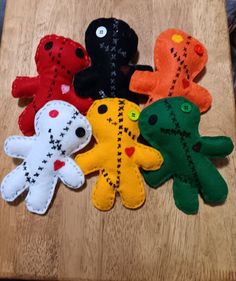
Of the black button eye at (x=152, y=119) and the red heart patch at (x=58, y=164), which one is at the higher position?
the black button eye at (x=152, y=119)

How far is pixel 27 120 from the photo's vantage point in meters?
0.79

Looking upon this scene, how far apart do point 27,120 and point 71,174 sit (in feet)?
0.45

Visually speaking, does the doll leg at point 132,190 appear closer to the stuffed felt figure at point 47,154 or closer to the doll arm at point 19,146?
the stuffed felt figure at point 47,154

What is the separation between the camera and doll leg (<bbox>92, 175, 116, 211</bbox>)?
75 centimetres

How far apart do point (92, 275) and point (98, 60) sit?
397 mm

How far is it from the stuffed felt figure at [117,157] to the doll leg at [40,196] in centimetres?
7

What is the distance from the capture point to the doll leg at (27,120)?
0.79 metres

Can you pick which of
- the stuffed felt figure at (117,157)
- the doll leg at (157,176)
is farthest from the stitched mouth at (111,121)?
the doll leg at (157,176)

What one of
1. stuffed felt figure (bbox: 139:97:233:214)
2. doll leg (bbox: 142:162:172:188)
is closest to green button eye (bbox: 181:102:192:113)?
stuffed felt figure (bbox: 139:97:233:214)

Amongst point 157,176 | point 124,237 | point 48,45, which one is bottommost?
point 124,237

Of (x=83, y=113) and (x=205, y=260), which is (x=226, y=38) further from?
(x=205, y=260)

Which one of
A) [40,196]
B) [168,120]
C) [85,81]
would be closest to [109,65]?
[85,81]

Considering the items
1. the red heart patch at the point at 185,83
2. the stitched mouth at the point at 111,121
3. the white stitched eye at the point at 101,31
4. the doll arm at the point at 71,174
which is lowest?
the doll arm at the point at 71,174

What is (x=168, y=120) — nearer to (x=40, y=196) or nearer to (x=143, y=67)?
(x=143, y=67)
